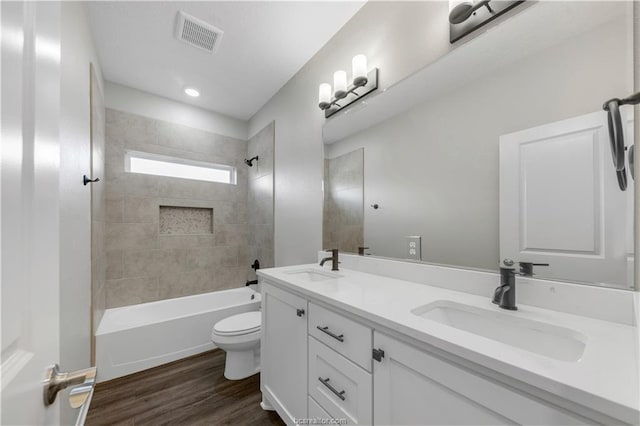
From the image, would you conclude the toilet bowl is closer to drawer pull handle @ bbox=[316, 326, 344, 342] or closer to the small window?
drawer pull handle @ bbox=[316, 326, 344, 342]

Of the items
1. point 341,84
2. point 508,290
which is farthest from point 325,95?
point 508,290

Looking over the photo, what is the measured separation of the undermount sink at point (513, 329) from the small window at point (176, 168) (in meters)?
2.99

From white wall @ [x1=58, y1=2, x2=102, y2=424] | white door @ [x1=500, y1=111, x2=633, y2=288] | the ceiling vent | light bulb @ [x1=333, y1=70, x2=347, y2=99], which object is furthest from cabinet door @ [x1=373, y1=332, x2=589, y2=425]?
the ceiling vent

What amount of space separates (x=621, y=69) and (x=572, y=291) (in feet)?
2.43

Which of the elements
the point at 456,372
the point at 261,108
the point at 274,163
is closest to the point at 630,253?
the point at 456,372

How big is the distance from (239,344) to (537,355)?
1.86m

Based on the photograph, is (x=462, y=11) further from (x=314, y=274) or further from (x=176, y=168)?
(x=176, y=168)

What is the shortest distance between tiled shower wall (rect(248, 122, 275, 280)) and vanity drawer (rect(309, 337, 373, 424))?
1.71 meters

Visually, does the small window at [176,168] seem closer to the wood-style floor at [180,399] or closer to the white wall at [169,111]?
the white wall at [169,111]

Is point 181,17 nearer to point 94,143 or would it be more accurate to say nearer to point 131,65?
point 131,65

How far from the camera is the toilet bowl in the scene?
1876 millimetres

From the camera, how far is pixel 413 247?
137 centimetres

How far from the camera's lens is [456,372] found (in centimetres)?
64

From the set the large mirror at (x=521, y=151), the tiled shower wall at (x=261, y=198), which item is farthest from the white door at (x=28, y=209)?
the tiled shower wall at (x=261, y=198)
